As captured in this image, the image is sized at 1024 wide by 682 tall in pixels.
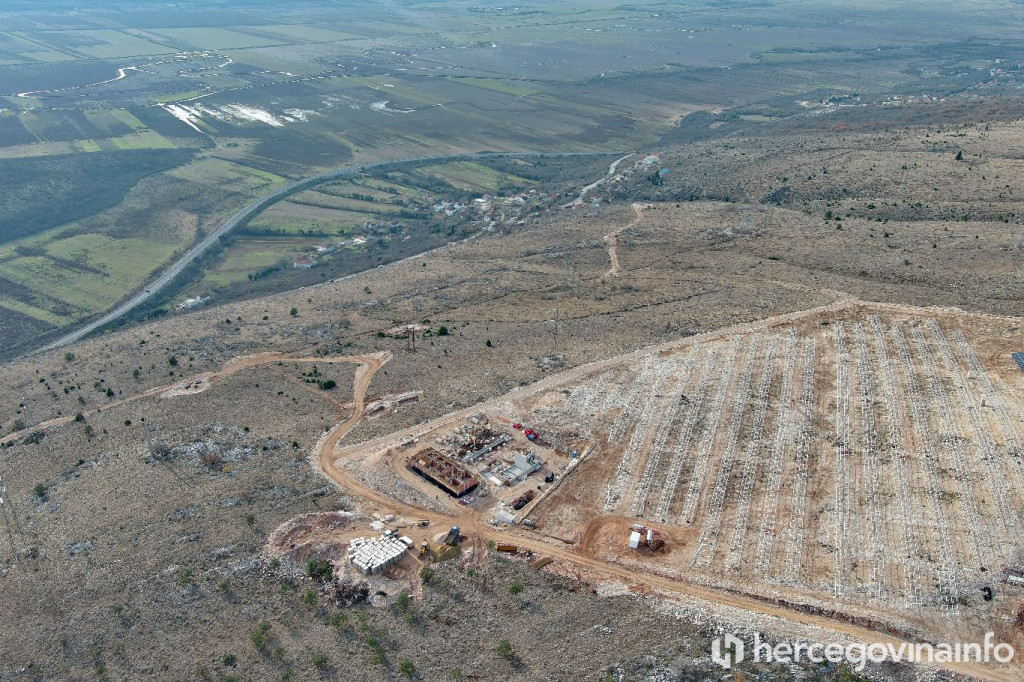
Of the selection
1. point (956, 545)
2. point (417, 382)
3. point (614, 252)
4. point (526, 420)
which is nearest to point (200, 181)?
point (614, 252)

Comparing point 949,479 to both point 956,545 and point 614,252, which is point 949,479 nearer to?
point 956,545

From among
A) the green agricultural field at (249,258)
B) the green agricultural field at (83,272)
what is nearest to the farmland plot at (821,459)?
the green agricultural field at (249,258)

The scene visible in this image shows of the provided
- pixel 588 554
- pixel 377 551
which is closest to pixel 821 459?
pixel 588 554

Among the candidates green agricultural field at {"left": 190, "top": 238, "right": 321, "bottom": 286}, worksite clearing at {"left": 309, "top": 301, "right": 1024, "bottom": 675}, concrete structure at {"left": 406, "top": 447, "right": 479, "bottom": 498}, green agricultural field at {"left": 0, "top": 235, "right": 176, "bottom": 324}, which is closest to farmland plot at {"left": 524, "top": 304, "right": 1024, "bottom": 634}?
worksite clearing at {"left": 309, "top": 301, "right": 1024, "bottom": 675}

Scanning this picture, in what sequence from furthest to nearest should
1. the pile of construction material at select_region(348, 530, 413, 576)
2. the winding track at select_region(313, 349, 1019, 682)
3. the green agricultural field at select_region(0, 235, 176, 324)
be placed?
1. the green agricultural field at select_region(0, 235, 176, 324)
2. the pile of construction material at select_region(348, 530, 413, 576)
3. the winding track at select_region(313, 349, 1019, 682)

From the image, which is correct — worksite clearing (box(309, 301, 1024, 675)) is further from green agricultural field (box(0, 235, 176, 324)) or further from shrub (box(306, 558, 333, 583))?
green agricultural field (box(0, 235, 176, 324))

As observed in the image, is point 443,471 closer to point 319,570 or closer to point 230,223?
point 319,570

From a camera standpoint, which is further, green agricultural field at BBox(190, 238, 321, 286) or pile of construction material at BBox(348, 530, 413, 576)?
green agricultural field at BBox(190, 238, 321, 286)

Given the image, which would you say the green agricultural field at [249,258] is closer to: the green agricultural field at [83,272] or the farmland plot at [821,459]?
the green agricultural field at [83,272]
